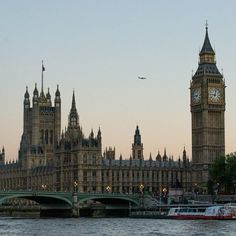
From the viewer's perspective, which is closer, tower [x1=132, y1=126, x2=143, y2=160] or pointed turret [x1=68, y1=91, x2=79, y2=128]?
tower [x1=132, y1=126, x2=143, y2=160]

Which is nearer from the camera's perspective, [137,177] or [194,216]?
[194,216]

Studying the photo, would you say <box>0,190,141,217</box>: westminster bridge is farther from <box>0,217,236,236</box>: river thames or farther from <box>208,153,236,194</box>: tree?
<box>0,217,236,236</box>: river thames

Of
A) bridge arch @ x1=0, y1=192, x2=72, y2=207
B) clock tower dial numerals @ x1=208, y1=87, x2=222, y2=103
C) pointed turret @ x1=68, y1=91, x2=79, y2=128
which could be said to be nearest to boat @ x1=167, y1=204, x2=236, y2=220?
bridge arch @ x1=0, y1=192, x2=72, y2=207

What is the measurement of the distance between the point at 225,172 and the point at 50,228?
4738 cm

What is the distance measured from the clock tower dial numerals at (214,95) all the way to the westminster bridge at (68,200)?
95.4 ft

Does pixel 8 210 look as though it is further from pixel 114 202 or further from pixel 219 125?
pixel 219 125

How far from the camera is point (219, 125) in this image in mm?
159125

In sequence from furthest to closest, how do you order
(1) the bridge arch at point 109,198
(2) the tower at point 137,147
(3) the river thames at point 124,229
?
1. (2) the tower at point 137,147
2. (1) the bridge arch at point 109,198
3. (3) the river thames at point 124,229

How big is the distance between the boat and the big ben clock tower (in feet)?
131

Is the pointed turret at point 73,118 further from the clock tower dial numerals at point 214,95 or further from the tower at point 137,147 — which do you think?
the clock tower dial numerals at point 214,95

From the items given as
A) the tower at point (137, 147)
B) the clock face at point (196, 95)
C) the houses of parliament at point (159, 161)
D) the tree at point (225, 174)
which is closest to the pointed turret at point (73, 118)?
the tower at point (137, 147)

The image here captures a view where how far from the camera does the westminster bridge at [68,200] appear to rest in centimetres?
12281

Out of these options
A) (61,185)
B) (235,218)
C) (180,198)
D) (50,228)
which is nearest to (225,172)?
(180,198)

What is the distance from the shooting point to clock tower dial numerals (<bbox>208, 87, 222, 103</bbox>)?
157500 mm
